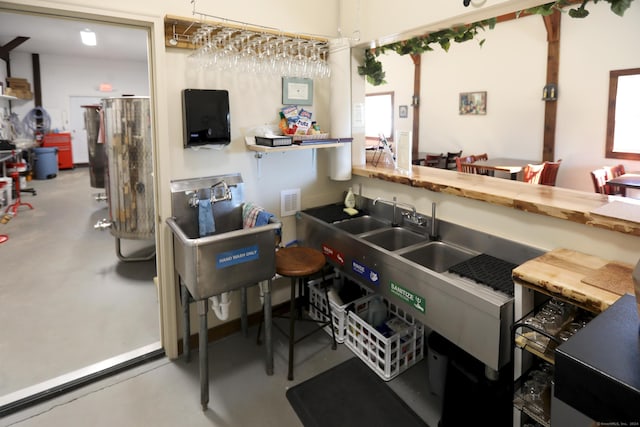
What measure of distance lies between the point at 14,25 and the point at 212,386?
8.38m

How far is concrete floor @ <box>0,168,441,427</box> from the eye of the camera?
7.04 feet

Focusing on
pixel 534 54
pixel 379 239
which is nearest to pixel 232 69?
pixel 379 239

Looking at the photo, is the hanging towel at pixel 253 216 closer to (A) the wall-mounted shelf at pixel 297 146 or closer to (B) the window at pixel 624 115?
(A) the wall-mounted shelf at pixel 297 146

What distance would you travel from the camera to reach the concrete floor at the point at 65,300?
265 cm

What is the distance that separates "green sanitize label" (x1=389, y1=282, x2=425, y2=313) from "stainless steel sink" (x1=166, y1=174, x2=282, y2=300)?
28.0 inches

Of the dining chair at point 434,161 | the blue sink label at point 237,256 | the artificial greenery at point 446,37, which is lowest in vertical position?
the blue sink label at point 237,256

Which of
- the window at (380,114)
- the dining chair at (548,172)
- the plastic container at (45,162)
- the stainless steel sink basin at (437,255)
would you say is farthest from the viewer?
the plastic container at (45,162)

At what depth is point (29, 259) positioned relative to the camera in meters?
4.38

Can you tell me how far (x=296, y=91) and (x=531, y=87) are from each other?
432 centimetres

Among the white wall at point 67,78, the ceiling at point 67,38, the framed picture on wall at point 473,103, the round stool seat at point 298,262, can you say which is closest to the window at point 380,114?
the framed picture on wall at point 473,103

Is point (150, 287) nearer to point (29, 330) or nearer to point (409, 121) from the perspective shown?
point (29, 330)

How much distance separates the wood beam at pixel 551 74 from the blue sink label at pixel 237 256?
5018mm

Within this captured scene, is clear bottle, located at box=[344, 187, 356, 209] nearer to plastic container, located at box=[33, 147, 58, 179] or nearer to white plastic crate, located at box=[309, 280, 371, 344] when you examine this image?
white plastic crate, located at box=[309, 280, 371, 344]

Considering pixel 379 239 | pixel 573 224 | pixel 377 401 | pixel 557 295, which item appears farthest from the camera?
pixel 379 239
